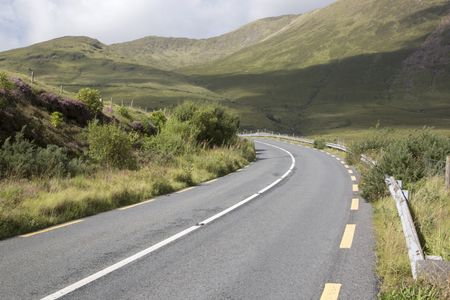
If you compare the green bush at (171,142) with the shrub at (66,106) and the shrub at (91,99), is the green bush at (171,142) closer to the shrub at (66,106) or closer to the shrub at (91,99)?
the shrub at (66,106)

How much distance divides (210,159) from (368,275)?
14692 mm

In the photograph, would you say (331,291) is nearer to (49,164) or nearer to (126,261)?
(126,261)

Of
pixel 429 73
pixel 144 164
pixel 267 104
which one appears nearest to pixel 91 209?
pixel 144 164

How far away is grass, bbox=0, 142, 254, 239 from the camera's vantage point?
8398mm

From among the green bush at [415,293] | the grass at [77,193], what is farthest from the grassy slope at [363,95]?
the green bush at [415,293]

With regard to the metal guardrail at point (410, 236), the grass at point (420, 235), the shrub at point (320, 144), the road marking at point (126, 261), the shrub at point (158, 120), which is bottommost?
the shrub at point (320, 144)

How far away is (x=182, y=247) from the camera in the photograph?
6941 mm

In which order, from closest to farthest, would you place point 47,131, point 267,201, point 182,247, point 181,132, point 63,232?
point 182,247
point 63,232
point 267,201
point 47,131
point 181,132

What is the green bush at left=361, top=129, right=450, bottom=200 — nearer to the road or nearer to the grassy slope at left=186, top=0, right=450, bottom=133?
the road

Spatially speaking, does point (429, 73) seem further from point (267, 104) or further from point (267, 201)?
point (267, 201)

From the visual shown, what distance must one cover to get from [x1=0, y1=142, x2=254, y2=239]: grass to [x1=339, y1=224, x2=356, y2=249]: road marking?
5.45 metres

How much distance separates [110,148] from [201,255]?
35.7 feet

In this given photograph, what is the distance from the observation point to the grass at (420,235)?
14.8 feet

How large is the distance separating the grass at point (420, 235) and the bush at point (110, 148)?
31.9 ft
